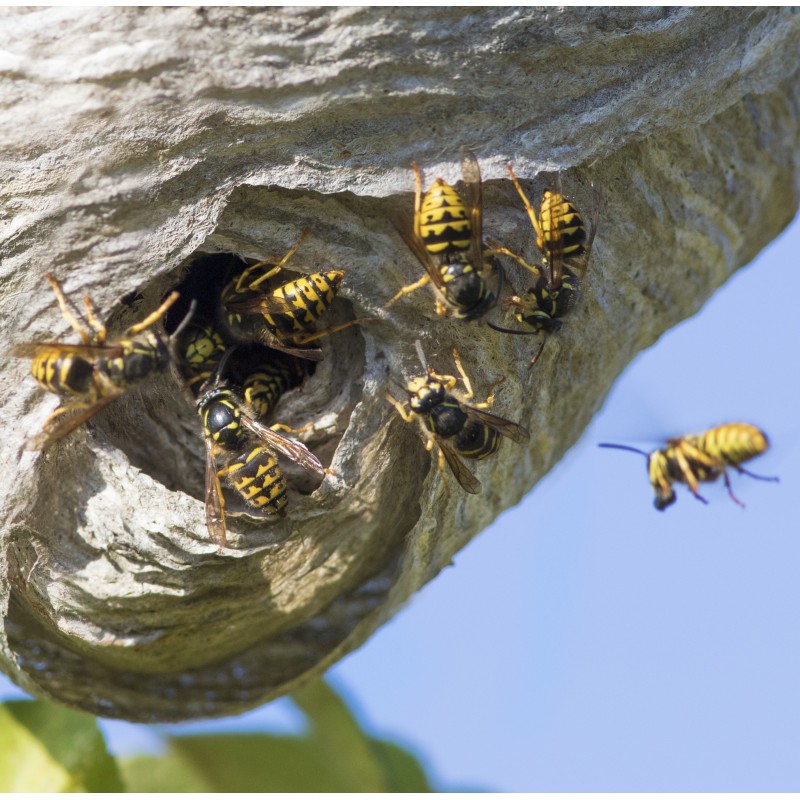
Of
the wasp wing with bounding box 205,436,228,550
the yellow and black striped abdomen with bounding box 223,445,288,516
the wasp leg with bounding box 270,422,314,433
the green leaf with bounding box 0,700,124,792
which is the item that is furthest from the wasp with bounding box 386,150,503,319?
the green leaf with bounding box 0,700,124,792

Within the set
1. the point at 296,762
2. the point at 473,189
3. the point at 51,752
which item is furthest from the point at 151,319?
the point at 296,762

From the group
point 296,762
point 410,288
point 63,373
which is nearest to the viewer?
point 63,373

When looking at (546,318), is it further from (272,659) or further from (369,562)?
(272,659)

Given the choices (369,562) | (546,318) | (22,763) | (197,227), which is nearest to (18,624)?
(22,763)

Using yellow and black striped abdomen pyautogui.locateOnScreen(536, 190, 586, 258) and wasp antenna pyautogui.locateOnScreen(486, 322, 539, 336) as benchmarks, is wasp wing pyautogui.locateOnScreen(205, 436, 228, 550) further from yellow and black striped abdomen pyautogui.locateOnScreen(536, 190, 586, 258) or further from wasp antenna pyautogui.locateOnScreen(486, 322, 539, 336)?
yellow and black striped abdomen pyautogui.locateOnScreen(536, 190, 586, 258)

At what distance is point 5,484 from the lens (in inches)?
126

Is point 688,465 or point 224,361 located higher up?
point 224,361

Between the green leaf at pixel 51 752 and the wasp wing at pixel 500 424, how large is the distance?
1.59 meters

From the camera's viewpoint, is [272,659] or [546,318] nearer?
[546,318]

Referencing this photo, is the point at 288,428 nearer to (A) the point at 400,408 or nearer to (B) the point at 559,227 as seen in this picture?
(A) the point at 400,408

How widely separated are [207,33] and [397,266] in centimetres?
84

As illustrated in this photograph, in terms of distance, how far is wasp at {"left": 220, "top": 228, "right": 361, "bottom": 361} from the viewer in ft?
10.8

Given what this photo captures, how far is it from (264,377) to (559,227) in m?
1.08

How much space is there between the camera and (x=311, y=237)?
3250mm
